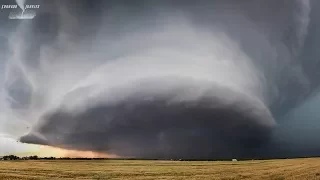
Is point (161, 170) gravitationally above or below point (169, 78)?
below

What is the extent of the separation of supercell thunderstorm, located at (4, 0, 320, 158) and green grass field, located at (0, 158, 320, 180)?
0.16 m

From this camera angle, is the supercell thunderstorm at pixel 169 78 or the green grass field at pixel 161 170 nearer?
the green grass field at pixel 161 170

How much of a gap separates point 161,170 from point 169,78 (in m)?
1.40

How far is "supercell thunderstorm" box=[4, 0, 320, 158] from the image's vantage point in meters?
6.36

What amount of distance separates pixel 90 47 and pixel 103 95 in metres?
0.81

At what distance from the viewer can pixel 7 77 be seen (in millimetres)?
6789

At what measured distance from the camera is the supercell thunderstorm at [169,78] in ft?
20.9

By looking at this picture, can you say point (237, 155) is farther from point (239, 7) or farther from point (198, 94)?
point (239, 7)

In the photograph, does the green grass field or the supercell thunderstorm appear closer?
the green grass field

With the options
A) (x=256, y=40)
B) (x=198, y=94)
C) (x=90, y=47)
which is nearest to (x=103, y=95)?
(x=90, y=47)

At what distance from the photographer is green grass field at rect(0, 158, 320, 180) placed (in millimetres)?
5969

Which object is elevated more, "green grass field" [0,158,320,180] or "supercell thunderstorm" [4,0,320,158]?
"supercell thunderstorm" [4,0,320,158]

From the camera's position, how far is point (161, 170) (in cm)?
615

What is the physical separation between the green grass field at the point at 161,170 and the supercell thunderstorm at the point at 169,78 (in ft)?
0.53
